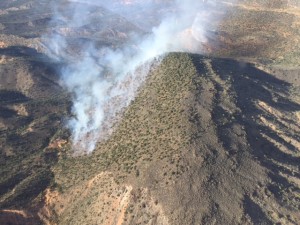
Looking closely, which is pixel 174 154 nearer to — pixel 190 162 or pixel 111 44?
pixel 190 162

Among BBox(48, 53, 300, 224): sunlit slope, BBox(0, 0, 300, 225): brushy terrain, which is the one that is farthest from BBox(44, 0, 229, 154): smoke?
BBox(48, 53, 300, 224): sunlit slope

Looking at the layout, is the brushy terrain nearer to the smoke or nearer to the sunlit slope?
the sunlit slope

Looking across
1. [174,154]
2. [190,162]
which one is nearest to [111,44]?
[174,154]

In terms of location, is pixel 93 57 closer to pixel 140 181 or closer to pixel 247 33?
pixel 247 33

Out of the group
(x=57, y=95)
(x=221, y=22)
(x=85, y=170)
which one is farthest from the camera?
(x=221, y=22)

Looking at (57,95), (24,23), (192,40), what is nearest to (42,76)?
(57,95)

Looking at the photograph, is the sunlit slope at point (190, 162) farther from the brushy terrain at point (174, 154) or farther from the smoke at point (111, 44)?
the smoke at point (111, 44)

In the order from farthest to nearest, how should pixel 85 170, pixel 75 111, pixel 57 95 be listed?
Answer: pixel 57 95 → pixel 75 111 → pixel 85 170
